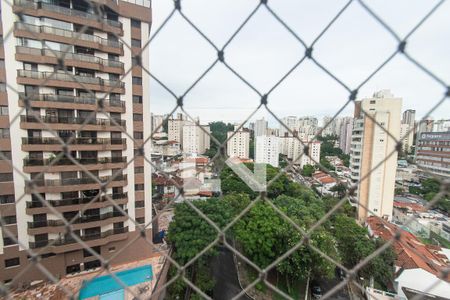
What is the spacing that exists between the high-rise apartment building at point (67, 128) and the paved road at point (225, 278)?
1.82 meters

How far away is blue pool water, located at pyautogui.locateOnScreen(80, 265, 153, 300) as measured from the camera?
385cm

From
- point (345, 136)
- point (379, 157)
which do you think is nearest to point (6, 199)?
point (379, 157)

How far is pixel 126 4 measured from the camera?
4.63 m

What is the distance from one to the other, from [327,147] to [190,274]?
14.7 m

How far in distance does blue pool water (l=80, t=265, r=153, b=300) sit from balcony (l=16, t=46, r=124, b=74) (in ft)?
12.3

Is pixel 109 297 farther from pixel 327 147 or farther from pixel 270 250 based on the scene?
pixel 327 147

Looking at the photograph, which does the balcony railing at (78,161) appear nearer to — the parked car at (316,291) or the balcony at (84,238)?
the balcony at (84,238)

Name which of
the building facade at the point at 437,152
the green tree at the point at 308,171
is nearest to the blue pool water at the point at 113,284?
the green tree at the point at 308,171

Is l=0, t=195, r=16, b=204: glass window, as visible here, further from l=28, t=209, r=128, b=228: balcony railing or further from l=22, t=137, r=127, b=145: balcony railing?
l=22, t=137, r=127, b=145: balcony railing

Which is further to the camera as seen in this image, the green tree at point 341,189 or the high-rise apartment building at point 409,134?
the green tree at point 341,189

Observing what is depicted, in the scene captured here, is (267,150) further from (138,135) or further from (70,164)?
(70,164)

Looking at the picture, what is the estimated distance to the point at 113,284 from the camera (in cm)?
408

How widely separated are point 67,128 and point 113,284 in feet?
9.60

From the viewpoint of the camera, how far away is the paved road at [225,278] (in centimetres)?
443
